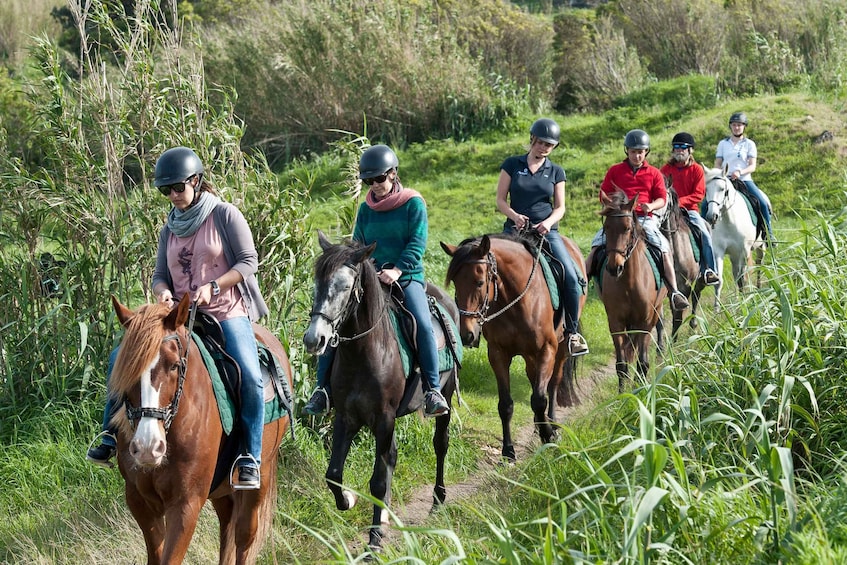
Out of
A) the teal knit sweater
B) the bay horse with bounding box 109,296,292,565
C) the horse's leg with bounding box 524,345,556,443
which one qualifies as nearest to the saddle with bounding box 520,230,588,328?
the horse's leg with bounding box 524,345,556,443

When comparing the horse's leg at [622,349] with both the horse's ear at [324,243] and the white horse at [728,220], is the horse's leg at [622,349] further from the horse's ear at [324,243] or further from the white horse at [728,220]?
the horse's ear at [324,243]

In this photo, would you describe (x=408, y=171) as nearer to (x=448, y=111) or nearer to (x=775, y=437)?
(x=448, y=111)

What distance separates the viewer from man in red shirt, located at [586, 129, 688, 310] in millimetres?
9820

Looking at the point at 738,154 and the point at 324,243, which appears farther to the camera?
the point at 738,154

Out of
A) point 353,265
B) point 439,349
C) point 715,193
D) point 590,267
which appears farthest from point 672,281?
point 353,265

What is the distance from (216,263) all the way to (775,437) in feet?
10.9

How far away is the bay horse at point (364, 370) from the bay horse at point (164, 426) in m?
1.02

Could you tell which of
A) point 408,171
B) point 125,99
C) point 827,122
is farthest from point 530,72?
point 125,99

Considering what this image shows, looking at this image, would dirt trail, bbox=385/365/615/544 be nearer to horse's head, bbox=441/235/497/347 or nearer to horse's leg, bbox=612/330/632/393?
horse's leg, bbox=612/330/632/393

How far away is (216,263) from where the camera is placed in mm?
5344

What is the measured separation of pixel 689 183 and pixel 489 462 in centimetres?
550

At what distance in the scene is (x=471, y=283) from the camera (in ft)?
24.7

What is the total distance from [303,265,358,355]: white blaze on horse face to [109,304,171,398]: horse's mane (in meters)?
1.08

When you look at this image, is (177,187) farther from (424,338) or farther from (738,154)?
(738,154)
